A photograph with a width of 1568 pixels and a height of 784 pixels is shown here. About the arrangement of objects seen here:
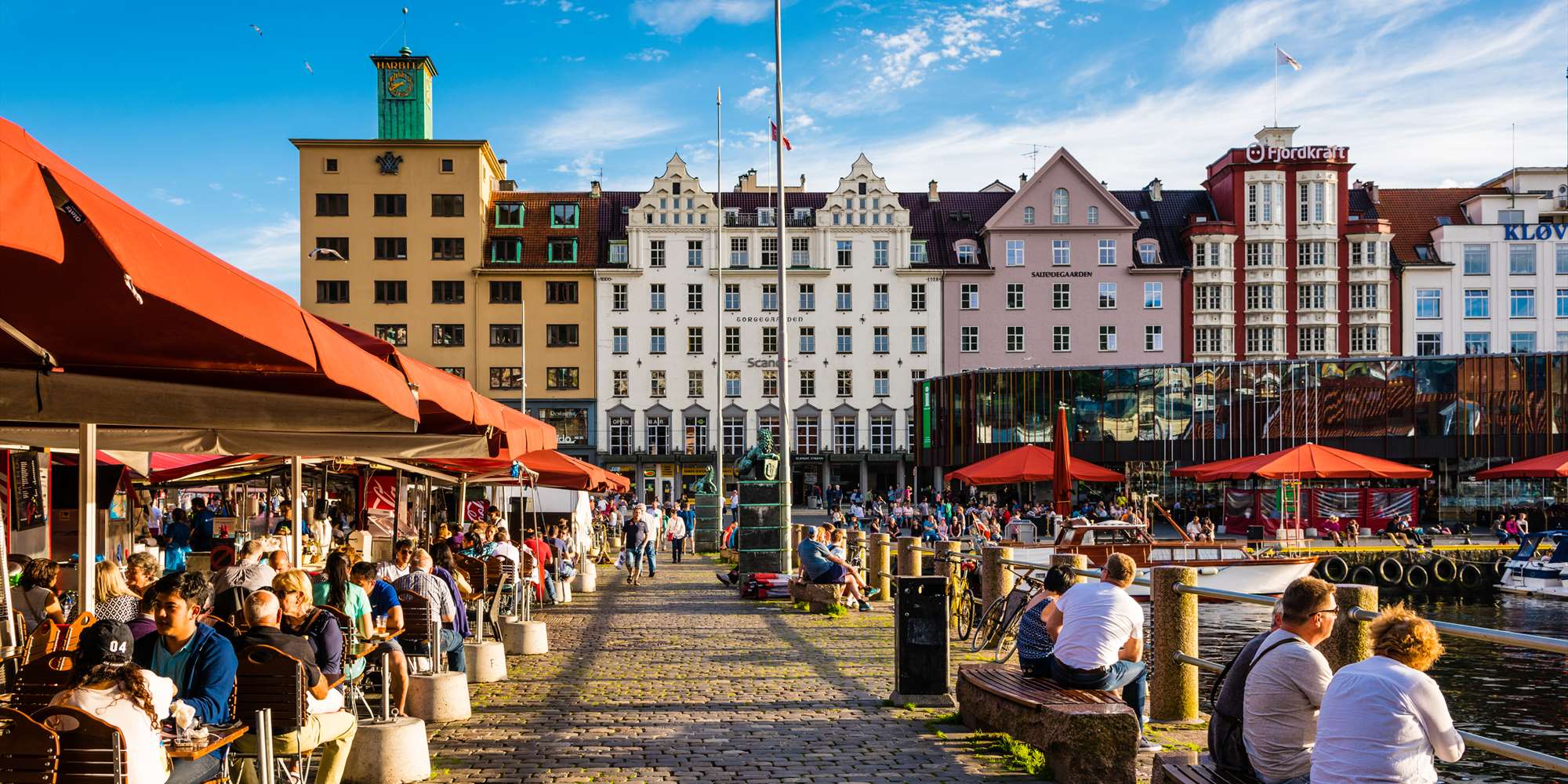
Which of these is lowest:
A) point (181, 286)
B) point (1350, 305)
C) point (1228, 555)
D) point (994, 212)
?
point (1228, 555)

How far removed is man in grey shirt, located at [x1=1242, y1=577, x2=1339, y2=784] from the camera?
6.54 m

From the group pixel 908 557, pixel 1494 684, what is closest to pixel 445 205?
pixel 908 557

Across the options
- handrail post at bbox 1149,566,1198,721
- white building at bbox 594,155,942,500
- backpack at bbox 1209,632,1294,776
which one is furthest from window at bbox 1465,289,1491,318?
backpack at bbox 1209,632,1294,776

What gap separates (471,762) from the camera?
30.3 feet

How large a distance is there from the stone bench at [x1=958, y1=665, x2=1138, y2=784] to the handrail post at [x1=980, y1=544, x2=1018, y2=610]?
669 cm

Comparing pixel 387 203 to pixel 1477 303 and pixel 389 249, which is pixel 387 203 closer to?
pixel 389 249

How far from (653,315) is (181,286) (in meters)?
72.3

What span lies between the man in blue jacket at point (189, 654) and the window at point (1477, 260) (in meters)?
82.0

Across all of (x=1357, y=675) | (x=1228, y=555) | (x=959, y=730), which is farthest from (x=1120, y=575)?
(x=1228, y=555)

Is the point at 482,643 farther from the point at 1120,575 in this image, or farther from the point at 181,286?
the point at 181,286

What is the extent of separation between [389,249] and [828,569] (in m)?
58.3

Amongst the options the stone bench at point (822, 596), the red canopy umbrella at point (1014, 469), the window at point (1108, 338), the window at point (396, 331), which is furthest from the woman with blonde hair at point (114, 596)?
the window at point (1108, 338)

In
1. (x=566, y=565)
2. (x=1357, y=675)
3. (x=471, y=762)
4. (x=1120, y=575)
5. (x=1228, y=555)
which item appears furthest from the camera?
(x=1228, y=555)

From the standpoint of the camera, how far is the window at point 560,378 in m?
75.9
